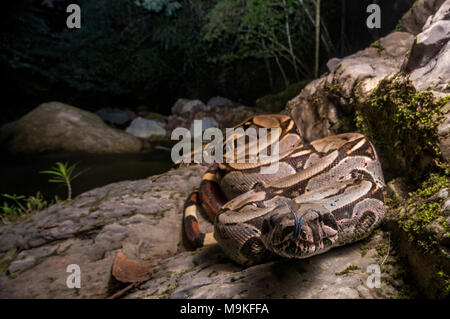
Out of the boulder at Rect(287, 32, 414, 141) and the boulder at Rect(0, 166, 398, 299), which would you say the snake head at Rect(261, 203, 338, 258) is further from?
the boulder at Rect(287, 32, 414, 141)

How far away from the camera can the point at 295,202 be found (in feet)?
4.55

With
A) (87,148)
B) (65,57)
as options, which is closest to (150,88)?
(65,57)

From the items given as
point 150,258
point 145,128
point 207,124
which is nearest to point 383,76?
point 150,258

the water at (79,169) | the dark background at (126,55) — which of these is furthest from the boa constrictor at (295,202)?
Answer: the dark background at (126,55)

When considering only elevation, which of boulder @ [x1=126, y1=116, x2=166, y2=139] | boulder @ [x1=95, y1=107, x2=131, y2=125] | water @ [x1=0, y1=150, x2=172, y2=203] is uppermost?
boulder @ [x1=95, y1=107, x2=131, y2=125]

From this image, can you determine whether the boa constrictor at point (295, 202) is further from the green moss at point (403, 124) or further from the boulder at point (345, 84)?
the boulder at point (345, 84)

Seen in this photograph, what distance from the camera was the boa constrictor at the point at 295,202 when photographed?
1.10 metres

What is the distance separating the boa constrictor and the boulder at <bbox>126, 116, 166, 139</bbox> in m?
4.08

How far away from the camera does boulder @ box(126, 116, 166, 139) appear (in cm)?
642

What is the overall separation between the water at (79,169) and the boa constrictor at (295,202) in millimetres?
1805

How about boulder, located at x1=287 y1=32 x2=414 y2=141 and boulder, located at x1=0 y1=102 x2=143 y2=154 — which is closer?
boulder, located at x1=287 y1=32 x2=414 y2=141

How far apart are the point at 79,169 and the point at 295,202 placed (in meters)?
3.93

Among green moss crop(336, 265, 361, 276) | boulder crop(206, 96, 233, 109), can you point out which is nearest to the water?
boulder crop(206, 96, 233, 109)

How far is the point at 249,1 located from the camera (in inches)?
182
